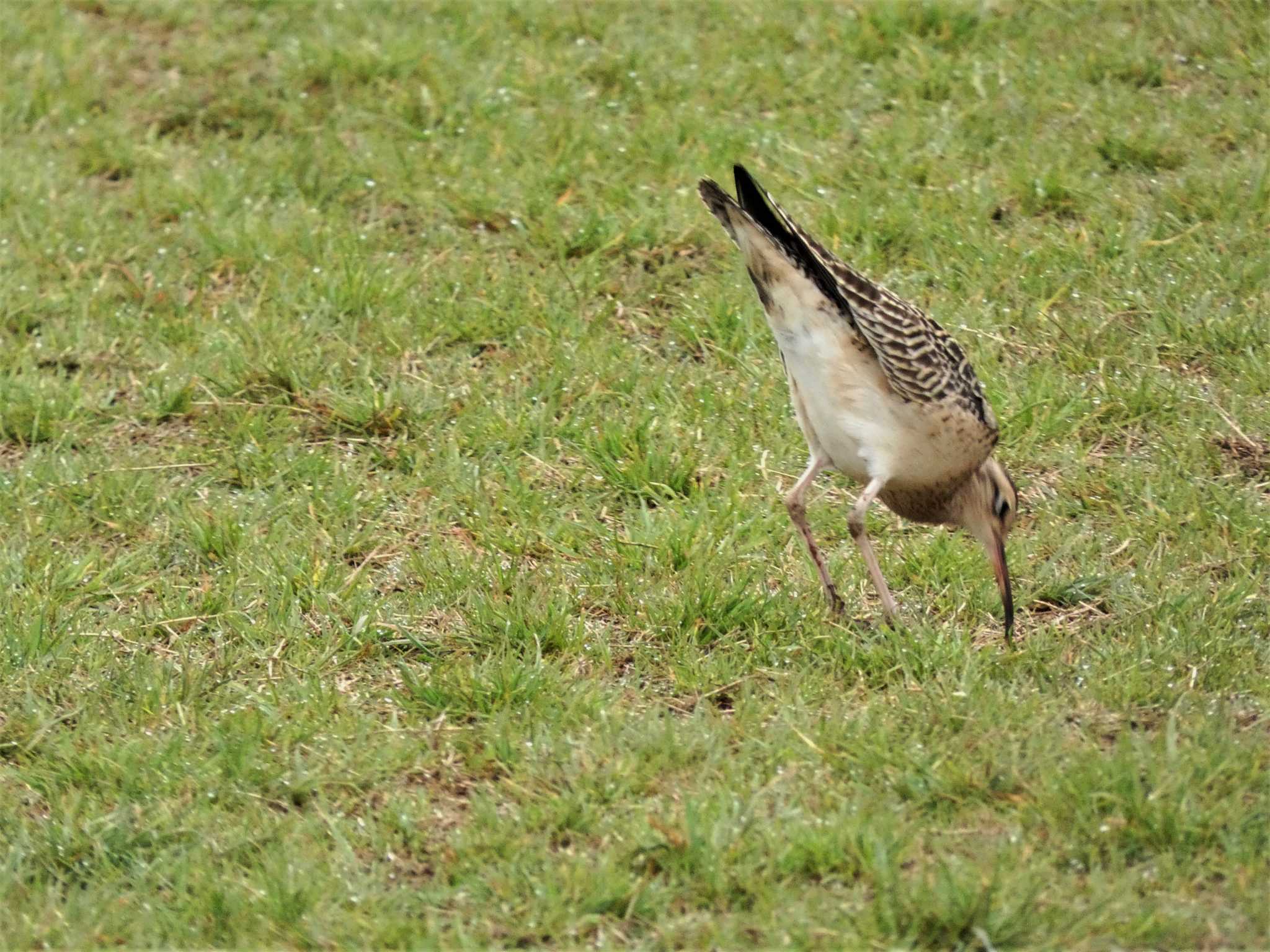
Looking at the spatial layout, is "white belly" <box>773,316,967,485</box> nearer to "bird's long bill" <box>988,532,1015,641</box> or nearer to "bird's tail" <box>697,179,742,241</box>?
"bird's long bill" <box>988,532,1015,641</box>

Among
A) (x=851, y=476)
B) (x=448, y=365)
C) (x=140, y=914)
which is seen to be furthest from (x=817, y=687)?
(x=448, y=365)

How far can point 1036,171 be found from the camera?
28.6ft

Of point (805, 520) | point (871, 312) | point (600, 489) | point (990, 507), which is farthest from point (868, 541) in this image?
point (600, 489)

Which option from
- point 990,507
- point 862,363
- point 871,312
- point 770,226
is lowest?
point 990,507

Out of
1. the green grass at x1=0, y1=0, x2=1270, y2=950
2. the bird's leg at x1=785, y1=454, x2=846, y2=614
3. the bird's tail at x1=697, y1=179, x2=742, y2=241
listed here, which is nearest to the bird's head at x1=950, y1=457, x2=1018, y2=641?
the green grass at x1=0, y1=0, x2=1270, y2=950

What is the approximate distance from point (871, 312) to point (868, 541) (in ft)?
2.85

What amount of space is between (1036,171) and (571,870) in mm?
5132

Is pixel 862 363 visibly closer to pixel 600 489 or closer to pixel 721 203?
pixel 721 203

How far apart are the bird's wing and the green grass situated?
2.77ft

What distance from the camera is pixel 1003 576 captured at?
617cm

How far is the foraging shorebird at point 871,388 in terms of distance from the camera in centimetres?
612

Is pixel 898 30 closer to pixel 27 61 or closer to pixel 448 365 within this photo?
pixel 448 365

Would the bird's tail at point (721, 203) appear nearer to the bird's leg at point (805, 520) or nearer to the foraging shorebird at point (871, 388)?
the foraging shorebird at point (871, 388)

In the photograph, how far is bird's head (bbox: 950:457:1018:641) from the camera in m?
6.30
